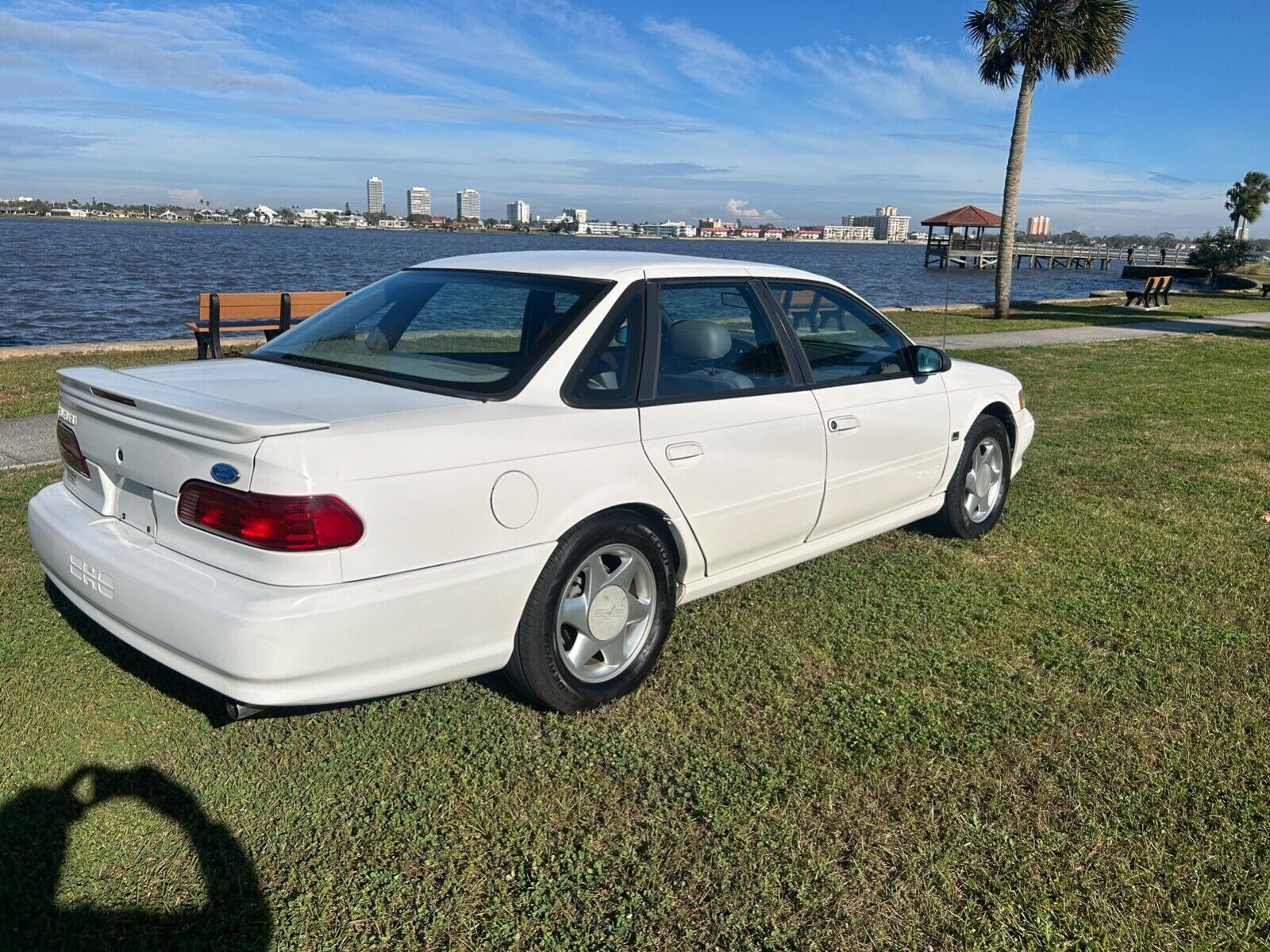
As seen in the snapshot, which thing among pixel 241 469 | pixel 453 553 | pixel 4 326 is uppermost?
pixel 241 469

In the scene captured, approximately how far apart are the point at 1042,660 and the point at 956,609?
1.83 ft

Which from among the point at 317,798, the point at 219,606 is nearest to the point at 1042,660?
the point at 317,798

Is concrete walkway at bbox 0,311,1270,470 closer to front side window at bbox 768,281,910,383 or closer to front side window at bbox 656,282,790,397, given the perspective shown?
front side window at bbox 768,281,910,383

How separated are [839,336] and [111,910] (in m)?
3.62

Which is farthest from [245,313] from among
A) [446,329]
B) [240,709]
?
[240,709]

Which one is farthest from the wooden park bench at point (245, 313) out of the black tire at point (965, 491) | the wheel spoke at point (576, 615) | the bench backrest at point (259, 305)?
the wheel spoke at point (576, 615)

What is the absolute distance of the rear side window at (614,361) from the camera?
351 cm

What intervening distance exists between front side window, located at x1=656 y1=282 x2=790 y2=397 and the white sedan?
0.04 ft

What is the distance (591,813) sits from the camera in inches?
118

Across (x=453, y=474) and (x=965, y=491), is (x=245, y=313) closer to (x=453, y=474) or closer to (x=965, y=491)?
(x=965, y=491)

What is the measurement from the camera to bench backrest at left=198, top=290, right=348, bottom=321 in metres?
10.9

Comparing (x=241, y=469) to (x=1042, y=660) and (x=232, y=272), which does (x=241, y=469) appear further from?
(x=232, y=272)

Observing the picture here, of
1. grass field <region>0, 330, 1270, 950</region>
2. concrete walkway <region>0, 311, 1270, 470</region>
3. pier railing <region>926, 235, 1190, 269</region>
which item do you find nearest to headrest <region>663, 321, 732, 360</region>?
grass field <region>0, 330, 1270, 950</region>

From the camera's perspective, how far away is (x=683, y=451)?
3711 millimetres
